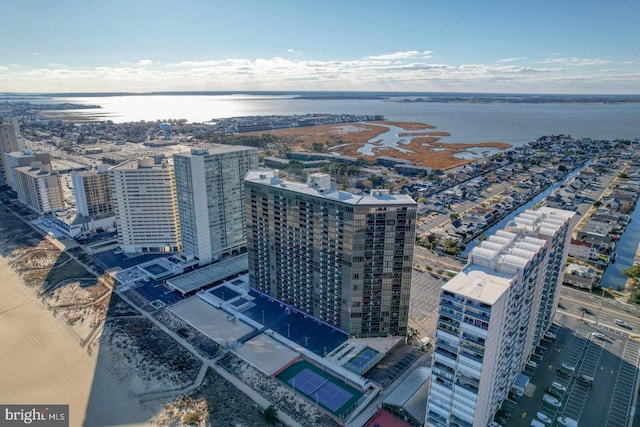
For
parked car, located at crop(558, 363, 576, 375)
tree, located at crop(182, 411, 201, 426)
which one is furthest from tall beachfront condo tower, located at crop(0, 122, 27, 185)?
parked car, located at crop(558, 363, 576, 375)

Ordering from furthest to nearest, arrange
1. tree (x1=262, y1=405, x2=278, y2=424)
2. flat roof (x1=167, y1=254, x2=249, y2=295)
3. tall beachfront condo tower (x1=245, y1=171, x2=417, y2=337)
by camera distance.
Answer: flat roof (x1=167, y1=254, x2=249, y2=295)
tall beachfront condo tower (x1=245, y1=171, x2=417, y2=337)
tree (x1=262, y1=405, x2=278, y2=424)

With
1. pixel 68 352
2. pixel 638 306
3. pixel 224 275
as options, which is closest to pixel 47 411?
pixel 68 352

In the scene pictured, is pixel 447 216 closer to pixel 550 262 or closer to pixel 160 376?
pixel 550 262

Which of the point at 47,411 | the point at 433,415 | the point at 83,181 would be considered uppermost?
the point at 83,181

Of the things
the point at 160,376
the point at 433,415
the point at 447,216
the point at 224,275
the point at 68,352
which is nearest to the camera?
the point at 433,415

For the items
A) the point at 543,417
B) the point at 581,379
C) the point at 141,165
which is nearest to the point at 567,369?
the point at 581,379

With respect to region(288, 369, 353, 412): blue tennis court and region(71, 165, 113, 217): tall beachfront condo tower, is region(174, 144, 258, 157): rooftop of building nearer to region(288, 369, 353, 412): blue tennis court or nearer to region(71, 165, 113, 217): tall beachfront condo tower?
region(71, 165, 113, 217): tall beachfront condo tower

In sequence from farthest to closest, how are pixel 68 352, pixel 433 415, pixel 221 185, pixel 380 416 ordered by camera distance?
1. pixel 221 185
2. pixel 68 352
3. pixel 380 416
4. pixel 433 415

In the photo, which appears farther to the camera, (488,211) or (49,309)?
(488,211)
